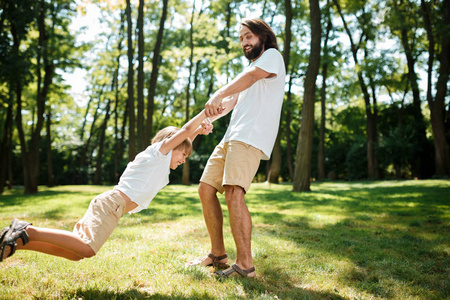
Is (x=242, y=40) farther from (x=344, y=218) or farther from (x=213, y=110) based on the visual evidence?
(x=344, y=218)

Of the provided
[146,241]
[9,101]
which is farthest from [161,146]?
[9,101]

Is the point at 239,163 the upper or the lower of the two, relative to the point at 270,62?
lower

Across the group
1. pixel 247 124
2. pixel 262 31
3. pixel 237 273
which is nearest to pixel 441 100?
pixel 262 31

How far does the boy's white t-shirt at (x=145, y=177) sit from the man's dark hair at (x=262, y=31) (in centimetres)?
139

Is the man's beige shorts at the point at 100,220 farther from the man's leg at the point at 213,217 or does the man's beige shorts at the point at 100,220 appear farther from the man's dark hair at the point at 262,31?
the man's dark hair at the point at 262,31

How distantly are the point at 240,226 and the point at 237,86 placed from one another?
4.02 ft

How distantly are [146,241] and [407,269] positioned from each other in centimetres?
291

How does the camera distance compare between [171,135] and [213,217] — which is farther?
[213,217]

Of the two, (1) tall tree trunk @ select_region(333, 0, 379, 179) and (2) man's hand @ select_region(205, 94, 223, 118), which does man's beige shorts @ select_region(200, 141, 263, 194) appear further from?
(1) tall tree trunk @ select_region(333, 0, 379, 179)

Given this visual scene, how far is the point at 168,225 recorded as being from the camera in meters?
5.63

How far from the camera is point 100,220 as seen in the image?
273cm

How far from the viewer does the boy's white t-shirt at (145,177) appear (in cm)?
296

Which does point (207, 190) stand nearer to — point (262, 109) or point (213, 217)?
point (213, 217)

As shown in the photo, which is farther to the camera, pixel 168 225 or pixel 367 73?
pixel 367 73
